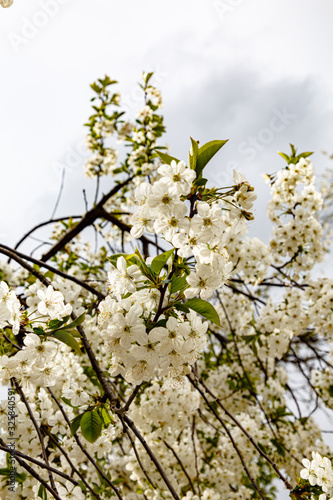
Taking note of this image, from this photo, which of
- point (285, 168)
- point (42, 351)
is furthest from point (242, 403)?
point (42, 351)

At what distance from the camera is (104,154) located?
18.2 ft

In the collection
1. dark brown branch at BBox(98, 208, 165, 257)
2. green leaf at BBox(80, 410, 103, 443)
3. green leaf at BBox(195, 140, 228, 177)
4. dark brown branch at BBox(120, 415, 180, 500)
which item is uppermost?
dark brown branch at BBox(98, 208, 165, 257)

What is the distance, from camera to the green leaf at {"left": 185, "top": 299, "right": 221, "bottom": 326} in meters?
1.24

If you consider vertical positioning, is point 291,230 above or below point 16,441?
above

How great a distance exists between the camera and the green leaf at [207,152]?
50.4 inches

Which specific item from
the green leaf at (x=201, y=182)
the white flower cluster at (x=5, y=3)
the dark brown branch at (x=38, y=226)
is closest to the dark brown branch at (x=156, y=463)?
the green leaf at (x=201, y=182)

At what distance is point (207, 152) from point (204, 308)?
0.50 metres

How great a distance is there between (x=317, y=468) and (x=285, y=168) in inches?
98.4

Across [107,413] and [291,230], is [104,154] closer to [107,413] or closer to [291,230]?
[291,230]

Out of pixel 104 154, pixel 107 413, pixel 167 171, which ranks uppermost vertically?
pixel 104 154

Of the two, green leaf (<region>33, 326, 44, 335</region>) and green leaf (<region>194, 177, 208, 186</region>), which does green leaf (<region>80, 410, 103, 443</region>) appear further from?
green leaf (<region>194, 177, 208, 186</region>)

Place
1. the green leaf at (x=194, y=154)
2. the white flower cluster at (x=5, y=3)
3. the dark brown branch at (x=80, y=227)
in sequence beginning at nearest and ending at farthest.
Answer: the white flower cluster at (x=5, y=3)
the green leaf at (x=194, y=154)
the dark brown branch at (x=80, y=227)

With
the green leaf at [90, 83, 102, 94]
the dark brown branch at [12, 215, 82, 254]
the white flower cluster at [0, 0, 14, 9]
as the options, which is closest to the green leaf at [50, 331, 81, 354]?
the white flower cluster at [0, 0, 14, 9]

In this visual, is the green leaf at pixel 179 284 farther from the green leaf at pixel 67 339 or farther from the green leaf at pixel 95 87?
the green leaf at pixel 95 87
